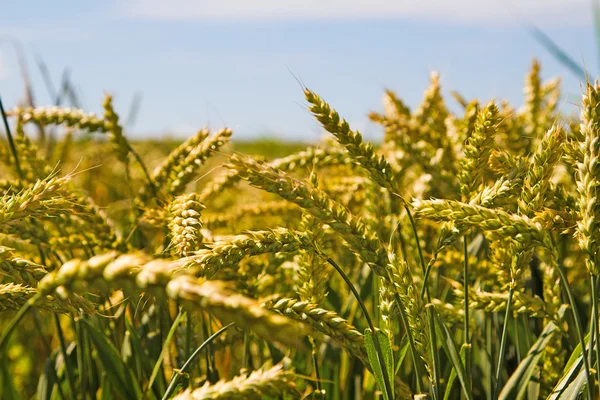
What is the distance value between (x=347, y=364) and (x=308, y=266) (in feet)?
2.48

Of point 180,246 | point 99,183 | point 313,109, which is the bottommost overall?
point 99,183

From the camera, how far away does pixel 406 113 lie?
3307 millimetres

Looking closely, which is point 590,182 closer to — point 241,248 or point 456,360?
point 456,360

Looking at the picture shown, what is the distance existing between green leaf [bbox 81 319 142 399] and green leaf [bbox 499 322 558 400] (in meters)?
1.06

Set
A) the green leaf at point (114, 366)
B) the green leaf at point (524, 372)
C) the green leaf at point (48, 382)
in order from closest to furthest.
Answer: the green leaf at point (524, 372)
the green leaf at point (114, 366)
the green leaf at point (48, 382)

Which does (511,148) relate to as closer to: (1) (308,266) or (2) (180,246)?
(1) (308,266)

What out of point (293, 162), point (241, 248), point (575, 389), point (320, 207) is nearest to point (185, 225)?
point (241, 248)

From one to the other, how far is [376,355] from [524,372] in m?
0.62

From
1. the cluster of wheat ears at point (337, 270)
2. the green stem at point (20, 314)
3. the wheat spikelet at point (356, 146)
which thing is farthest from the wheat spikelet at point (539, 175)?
the green stem at point (20, 314)

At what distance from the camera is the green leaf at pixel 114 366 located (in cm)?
190

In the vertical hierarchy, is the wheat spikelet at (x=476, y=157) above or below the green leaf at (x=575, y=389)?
above

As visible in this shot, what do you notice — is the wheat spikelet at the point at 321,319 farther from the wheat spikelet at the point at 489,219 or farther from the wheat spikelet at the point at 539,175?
the wheat spikelet at the point at 539,175

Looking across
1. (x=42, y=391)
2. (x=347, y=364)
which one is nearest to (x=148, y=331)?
(x=42, y=391)

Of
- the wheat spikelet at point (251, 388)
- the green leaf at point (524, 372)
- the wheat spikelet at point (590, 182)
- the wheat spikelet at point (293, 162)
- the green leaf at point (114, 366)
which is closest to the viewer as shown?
the wheat spikelet at point (251, 388)
